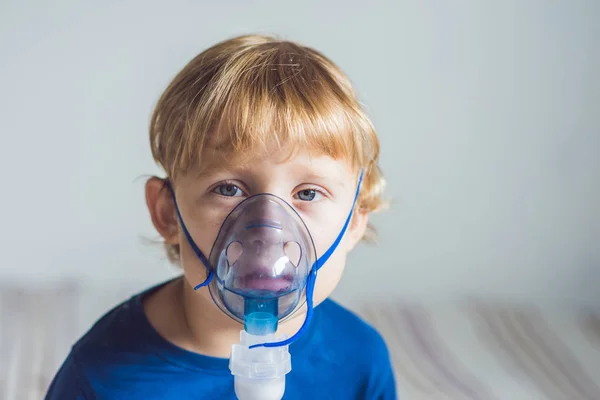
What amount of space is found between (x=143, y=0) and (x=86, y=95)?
26 centimetres

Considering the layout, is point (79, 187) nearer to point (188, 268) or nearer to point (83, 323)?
point (83, 323)

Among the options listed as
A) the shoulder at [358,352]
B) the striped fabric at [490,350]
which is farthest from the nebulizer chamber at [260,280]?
the striped fabric at [490,350]

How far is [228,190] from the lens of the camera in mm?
993

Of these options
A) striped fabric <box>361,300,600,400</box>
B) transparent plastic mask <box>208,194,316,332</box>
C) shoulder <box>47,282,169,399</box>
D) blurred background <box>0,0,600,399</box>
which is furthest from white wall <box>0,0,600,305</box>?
transparent plastic mask <box>208,194,316,332</box>

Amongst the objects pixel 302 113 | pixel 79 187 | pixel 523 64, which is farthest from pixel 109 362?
pixel 523 64

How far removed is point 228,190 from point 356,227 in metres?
0.25

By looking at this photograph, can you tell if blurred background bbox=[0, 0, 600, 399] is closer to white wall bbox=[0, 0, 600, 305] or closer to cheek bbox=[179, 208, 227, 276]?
white wall bbox=[0, 0, 600, 305]

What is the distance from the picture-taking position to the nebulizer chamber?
0.88m

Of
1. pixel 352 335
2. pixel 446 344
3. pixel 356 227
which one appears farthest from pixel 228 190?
pixel 446 344

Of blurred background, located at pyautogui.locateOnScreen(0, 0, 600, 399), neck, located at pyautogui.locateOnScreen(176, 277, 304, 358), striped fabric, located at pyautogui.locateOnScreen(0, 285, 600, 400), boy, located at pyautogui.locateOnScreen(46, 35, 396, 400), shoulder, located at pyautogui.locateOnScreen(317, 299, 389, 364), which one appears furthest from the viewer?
blurred background, located at pyautogui.locateOnScreen(0, 0, 600, 399)

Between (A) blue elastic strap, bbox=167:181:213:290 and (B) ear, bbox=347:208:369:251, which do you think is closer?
(A) blue elastic strap, bbox=167:181:213:290

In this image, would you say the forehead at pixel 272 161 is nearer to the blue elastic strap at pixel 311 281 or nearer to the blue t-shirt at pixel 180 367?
the blue elastic strap at pixel 311 281

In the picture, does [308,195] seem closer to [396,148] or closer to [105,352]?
[105,352]

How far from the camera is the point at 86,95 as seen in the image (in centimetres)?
196
